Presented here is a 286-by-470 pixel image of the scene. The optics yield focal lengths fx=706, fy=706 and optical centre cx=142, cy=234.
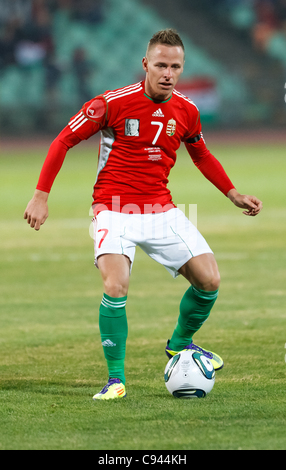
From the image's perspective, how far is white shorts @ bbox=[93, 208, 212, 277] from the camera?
445 cm

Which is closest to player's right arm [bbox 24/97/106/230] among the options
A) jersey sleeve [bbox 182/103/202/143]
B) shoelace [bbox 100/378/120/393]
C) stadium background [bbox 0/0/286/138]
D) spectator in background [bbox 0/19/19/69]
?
jersey sleeve [bbox 182/103/202/143]

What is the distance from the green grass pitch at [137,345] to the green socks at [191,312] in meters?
0.29

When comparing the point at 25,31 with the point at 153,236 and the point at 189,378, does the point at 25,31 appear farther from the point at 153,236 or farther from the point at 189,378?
the point at 189,378

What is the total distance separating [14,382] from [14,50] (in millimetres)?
31927

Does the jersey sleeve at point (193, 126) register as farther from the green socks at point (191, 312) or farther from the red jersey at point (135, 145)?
the green socks at point (191, 312)

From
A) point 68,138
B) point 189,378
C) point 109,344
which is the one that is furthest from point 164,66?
point 189,378

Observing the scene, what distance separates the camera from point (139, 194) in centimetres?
466

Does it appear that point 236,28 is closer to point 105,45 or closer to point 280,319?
point 105,45

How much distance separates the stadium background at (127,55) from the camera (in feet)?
108

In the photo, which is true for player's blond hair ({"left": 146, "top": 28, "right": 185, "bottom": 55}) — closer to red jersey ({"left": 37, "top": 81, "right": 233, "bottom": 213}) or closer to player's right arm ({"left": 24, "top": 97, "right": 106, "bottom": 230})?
red jersey ({"left": 37, "top": 81, "right": 233, "bottom": 213})

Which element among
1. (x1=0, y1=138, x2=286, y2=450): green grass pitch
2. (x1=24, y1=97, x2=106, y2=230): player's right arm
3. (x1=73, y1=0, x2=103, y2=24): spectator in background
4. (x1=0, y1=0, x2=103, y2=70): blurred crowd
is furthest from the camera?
(x1=73, y1=0, x2=103, y2=24): spectator in background

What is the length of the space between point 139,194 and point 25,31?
32120 mm

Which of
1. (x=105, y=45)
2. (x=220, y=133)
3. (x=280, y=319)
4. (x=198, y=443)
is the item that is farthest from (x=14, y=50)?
(x=198, y=443)

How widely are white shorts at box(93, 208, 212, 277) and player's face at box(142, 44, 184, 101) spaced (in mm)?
827
